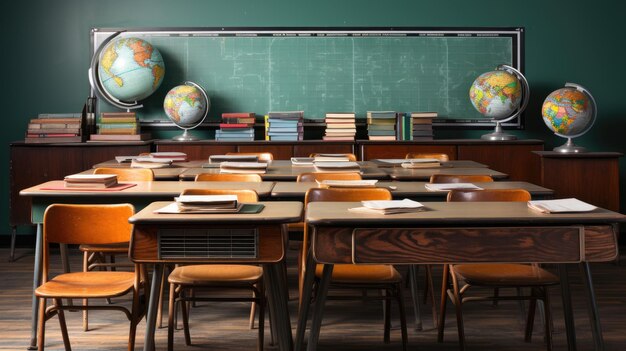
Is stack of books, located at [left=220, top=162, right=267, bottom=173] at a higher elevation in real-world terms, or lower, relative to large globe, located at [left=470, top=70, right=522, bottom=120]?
lower

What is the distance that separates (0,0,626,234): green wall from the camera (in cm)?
761

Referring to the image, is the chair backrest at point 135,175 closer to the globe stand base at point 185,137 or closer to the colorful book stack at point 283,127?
the globe stand base at point 185,137

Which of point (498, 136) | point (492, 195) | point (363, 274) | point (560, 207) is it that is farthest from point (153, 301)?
point (498, 136)

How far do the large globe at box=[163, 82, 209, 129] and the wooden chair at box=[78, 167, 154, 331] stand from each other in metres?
2.04

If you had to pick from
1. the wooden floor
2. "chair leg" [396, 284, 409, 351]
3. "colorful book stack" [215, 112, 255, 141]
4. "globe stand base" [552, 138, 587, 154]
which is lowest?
the wooden floor

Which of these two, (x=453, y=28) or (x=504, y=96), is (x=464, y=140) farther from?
(x=453, y=28)

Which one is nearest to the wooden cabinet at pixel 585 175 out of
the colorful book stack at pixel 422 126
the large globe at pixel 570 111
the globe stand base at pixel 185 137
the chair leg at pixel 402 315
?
the large globe at pixel 570 111

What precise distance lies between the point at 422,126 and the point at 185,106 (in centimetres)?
204

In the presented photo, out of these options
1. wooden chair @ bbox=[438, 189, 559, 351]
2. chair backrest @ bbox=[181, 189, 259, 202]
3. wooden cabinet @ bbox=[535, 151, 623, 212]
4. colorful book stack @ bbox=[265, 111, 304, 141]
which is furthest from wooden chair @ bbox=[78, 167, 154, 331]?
wooden cabinet @ bbox=[535, 151, 623, 212]

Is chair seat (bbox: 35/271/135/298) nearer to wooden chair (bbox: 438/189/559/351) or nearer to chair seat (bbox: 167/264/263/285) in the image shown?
chair seat (bbox: 167/264/263/285)

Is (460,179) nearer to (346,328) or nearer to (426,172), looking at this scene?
(426,172)

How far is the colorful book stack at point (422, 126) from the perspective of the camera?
7.32 metres

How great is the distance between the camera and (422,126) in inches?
288

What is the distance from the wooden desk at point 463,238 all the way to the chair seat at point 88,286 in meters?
0.98
